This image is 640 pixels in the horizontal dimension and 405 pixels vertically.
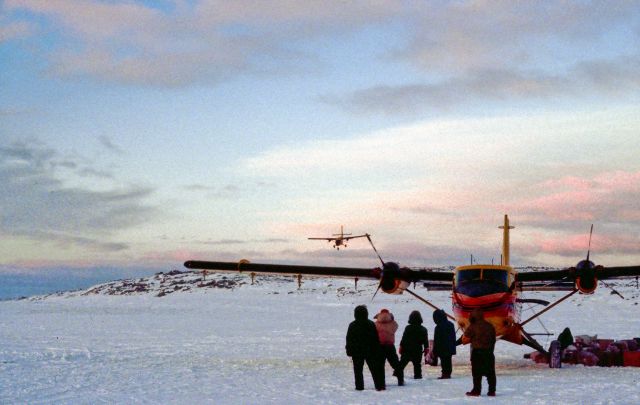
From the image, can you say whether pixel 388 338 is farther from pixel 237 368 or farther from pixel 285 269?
pixel 285 269

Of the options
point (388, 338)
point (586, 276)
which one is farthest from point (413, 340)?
point (586, 276)

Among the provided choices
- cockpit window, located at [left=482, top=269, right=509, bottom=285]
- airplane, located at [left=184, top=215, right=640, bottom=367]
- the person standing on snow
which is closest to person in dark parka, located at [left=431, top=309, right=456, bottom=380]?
airplane, located at [left=184, top=215, right=640, bottom=367]

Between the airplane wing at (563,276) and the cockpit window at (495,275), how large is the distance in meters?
2.30

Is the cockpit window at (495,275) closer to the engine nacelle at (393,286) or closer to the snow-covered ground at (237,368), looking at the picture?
the snow-covered ground at (237,368)

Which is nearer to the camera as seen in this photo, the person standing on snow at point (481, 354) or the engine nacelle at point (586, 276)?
the person standing on snow at point (481, 354)

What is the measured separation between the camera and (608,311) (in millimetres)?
45406

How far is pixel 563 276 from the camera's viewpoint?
20391 mm

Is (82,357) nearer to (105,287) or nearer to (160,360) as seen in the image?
(160,360)

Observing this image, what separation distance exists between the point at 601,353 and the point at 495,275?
4.22 metres

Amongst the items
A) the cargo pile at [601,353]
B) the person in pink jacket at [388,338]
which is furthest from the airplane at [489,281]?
the person in pink jacket at [388,338]

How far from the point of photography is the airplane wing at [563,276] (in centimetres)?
1998

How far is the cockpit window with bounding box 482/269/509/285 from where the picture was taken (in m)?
18.2

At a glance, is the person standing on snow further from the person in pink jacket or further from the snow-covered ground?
the person in pink jacket

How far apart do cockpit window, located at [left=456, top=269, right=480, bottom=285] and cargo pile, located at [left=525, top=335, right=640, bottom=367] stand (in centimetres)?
361
